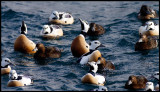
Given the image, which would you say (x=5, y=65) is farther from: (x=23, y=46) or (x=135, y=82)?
(x=135, y=82)

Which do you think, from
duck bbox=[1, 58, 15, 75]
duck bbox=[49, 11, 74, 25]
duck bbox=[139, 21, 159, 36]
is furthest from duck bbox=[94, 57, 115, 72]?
duck bbox=[49, 11, 74, 25]

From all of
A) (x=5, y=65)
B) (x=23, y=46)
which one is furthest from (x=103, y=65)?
(x=23, y=46)

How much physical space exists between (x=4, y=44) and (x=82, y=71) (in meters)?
5.36

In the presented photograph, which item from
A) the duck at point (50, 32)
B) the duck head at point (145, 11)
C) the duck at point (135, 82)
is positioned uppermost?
the duck head at point (145, 11)

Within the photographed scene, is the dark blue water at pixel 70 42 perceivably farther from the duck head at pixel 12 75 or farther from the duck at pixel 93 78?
the duck head at pixel 12 75

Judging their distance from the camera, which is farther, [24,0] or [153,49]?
[24,0]

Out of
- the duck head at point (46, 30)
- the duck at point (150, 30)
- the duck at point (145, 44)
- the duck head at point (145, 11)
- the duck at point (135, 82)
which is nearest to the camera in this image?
the duck at point (135, 82)

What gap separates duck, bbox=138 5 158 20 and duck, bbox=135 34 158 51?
499 centimetres

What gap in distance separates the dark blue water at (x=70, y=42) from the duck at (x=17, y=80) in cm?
19

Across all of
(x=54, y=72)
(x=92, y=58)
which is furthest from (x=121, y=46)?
(x=54, y=72)

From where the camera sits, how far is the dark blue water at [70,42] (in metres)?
19.2

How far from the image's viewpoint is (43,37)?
83.6 ft

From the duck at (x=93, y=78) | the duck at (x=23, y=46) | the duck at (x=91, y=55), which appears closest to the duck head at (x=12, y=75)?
the duck at (x=93, y=78)

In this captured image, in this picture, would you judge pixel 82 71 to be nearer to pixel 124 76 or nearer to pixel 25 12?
pixel 124 76
